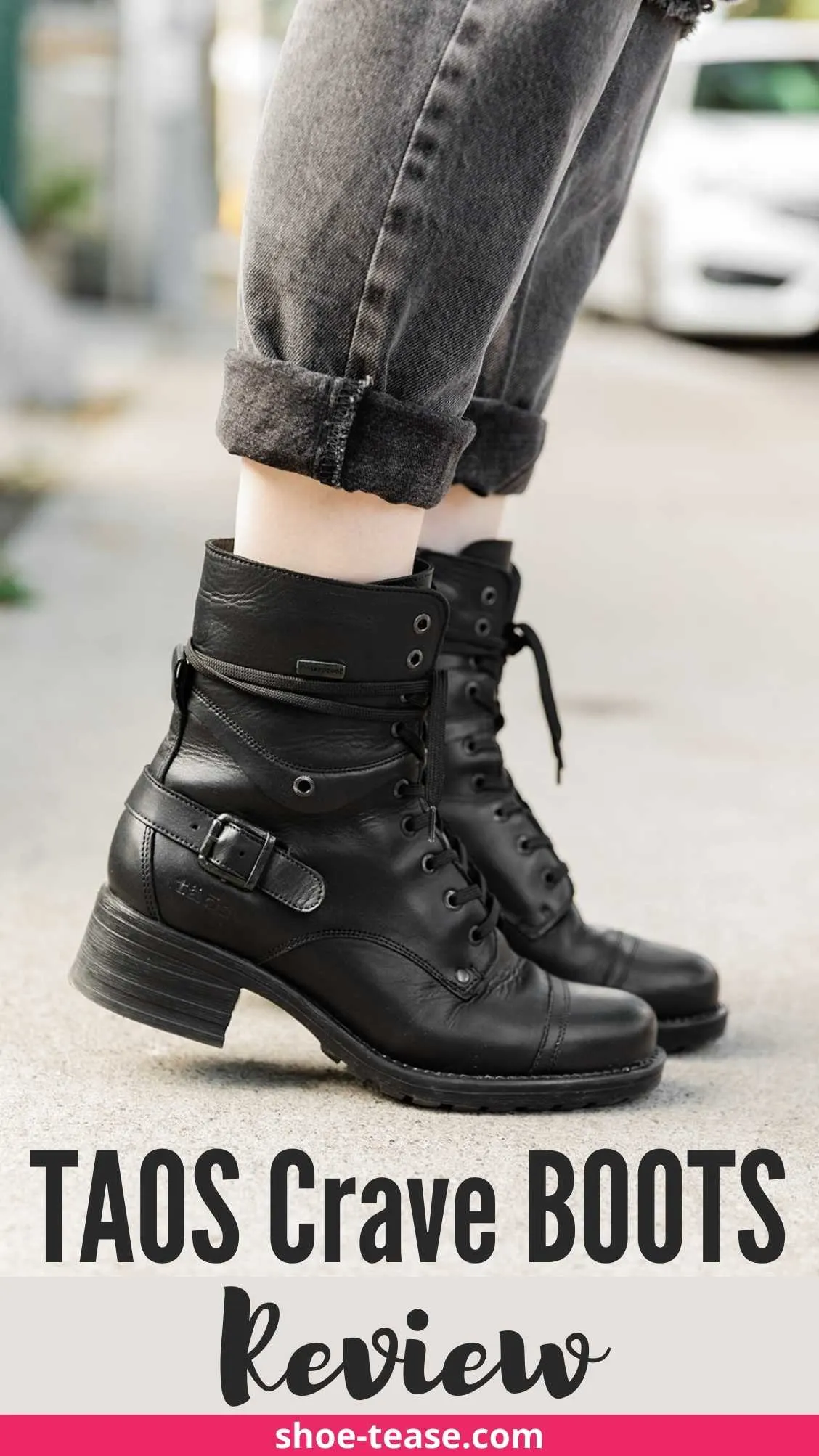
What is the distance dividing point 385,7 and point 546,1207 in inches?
27.8

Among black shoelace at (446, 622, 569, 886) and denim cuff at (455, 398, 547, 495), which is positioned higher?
denim cuff at (455, 398, 547, 495)

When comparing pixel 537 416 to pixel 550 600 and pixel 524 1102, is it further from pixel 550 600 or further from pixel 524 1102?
pixel 550 600

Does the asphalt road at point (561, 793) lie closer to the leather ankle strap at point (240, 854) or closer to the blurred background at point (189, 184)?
the leather ankle strap at point (240, 854)

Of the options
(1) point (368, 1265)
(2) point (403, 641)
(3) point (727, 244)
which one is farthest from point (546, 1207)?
(3) point (727, 244)

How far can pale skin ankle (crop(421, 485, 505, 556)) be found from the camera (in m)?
1.29

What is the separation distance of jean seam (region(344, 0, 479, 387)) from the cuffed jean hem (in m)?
0.04

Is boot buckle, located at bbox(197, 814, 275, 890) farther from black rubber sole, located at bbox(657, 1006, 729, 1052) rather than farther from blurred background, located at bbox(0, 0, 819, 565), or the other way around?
blurred background, located at bbox(0, 0, 819, 565)

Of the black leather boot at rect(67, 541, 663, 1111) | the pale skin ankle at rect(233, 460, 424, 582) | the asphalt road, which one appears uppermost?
the pale skin ankle at rect(233, 460, 424, 582)

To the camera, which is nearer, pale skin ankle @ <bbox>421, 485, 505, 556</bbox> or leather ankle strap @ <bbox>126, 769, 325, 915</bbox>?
leather ankle strap @ <bbox>126, 769, 325, 915</bbox>

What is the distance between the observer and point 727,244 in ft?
21.1

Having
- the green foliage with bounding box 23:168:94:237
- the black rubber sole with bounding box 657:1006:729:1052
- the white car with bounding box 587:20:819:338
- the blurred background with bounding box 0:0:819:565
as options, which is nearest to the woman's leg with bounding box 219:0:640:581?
the black rubber sole with bounding box 657:1006:729:1052

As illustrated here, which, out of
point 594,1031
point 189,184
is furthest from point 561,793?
point 189,184

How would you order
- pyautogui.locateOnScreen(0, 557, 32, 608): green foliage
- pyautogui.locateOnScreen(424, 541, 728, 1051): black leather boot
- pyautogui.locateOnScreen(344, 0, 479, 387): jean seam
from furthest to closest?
pyautogui.locateOnScreen(0, 557, 32, 608): green foliage
pyautogui.locateOnScreen(424, 541, 728, 1051): black leather boot
pyautogui.locateOnScreen(344, 0, 479, 387): jean seam

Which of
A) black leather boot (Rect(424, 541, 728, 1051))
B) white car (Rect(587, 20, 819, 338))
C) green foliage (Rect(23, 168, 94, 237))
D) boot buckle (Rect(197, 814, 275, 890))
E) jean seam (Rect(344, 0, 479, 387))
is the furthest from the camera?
green foliage (Rect(23, 168, 94, 237))
